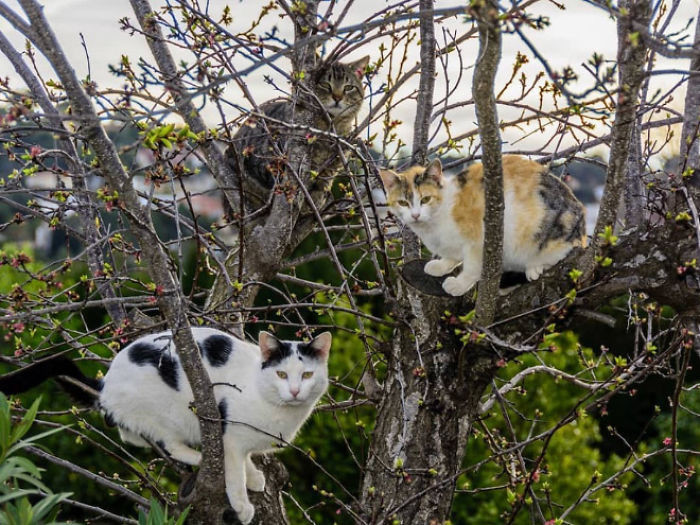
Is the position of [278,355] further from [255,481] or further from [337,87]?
[337,87]

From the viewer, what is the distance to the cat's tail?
3.47 meters

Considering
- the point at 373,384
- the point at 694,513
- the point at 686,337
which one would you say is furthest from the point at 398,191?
the point at 694,513

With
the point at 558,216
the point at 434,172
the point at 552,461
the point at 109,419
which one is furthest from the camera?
the point at 552,461

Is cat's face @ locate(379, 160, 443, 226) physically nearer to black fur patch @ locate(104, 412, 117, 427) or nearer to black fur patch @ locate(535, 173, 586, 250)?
black fur patch @ locate(535, 173, 586, 250)

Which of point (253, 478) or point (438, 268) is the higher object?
point (438, 268)

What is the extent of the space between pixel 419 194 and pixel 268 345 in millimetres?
924

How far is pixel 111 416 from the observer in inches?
147

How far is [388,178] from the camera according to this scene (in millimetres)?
3809

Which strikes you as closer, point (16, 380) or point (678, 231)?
point (678, 231)

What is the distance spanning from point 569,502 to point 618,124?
4.75 m

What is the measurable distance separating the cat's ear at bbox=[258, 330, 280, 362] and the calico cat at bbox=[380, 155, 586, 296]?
74 cm

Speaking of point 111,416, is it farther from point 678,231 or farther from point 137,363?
point 678,231

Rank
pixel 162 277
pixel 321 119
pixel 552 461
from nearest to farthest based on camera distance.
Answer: pixel 162 277
pixel 321 119
pixel 552 461

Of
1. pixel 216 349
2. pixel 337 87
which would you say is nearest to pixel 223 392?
pixel 216 349
